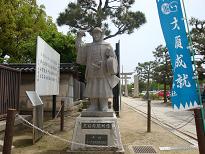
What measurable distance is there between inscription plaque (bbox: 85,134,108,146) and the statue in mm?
751

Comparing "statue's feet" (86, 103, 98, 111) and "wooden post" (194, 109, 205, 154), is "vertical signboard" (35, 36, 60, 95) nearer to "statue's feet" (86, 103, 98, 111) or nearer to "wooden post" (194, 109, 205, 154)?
"statue's feet" (86, 103, 98, 111)

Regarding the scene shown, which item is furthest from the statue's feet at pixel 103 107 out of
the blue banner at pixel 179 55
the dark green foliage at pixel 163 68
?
the dark green foliage at pixel 163 68

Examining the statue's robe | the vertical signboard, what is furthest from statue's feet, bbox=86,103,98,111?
the vertical signboard

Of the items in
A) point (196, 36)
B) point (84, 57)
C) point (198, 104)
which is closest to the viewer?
point (198, 104)

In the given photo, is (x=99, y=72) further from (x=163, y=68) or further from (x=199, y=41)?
(x=163, y=68)

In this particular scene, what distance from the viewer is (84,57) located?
8.46 metres

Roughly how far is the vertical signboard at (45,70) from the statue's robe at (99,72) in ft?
7.08

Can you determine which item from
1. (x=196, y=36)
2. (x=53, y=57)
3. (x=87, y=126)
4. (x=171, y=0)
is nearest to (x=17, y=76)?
(x=53, y=57)

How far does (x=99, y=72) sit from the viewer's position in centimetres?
819

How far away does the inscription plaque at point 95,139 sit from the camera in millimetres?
7719

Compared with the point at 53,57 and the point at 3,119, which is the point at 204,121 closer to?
the point at 3,119

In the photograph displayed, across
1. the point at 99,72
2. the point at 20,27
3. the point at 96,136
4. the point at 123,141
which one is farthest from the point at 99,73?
the point at 20,27

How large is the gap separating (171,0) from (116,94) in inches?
468

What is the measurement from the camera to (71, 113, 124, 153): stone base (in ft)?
25.1
